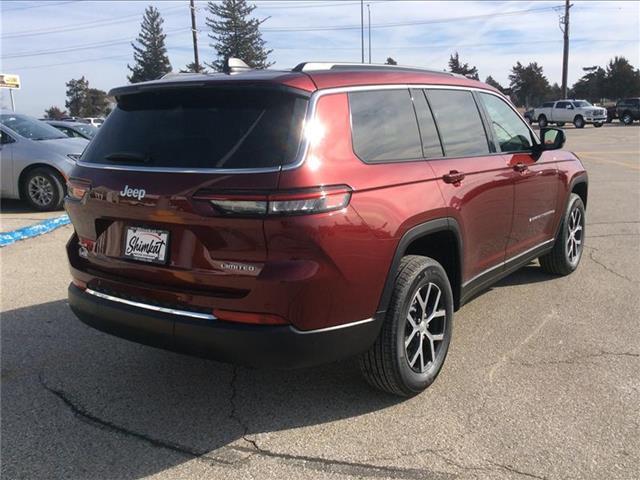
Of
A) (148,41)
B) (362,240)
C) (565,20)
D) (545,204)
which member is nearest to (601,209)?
(545,204)

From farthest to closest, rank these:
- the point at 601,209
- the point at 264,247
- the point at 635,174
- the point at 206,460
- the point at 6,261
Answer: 1. the point at 635,174
2. the point at 601,209
3. the point at 6,261
4. the point at 206,460
5. the point at 264,247

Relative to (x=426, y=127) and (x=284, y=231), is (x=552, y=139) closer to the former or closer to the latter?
(x=426, y=127)

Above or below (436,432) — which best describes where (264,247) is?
above

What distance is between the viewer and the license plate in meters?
2.92

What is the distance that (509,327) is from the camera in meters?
4.49

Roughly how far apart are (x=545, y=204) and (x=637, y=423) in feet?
7.65

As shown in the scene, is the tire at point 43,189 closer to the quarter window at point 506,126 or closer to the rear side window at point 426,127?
the quarter window at point 506,126

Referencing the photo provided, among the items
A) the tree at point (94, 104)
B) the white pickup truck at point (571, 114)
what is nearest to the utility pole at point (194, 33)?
the white pickup truck at point (571, 114)

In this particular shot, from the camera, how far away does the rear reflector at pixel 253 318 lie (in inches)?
107

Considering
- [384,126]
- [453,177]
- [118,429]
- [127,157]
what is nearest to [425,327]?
[453,177]

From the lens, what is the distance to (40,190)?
32.2ft

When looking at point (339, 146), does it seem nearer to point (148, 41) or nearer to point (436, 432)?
point (436, 432)

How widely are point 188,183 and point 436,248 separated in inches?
66.9

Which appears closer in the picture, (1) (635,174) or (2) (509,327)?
(2) (509,327)
